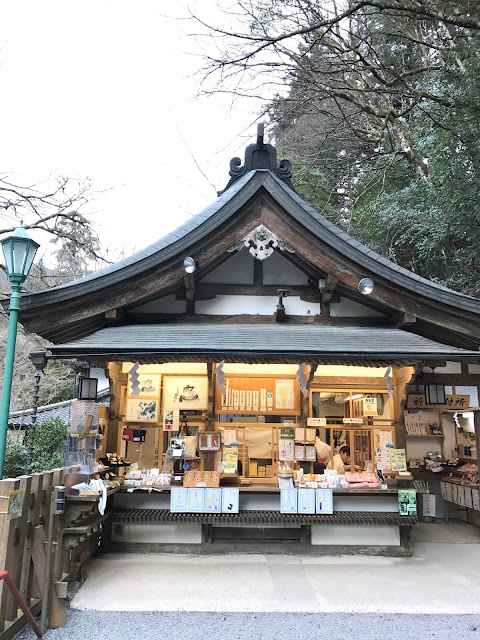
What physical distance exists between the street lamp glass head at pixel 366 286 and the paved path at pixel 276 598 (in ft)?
13.2

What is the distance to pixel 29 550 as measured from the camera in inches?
178

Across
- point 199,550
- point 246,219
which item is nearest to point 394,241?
point 246,219

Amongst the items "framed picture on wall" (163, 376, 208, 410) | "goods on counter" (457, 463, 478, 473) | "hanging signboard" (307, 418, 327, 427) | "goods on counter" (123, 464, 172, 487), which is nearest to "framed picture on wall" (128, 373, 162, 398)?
"framed picture on wall" (163, 376, 208, 410)

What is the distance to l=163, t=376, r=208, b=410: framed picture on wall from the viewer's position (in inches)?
338

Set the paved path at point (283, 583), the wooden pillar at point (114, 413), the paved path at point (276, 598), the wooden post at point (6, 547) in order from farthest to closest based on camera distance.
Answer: the wooden pillar at point (114, 413), the paved path at point (283, 583), the paved path at point (276, 598), the wooden post at point (6, 547)

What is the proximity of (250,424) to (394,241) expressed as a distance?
10.6 metres

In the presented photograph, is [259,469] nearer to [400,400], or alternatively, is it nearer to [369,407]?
[369,407]

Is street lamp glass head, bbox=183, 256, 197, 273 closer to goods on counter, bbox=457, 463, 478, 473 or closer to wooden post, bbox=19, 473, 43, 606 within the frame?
wooden post, bbox=19, 473, 43, 606

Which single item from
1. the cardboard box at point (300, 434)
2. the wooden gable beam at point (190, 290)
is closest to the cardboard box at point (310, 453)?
the cardboard box at point (300, 434)

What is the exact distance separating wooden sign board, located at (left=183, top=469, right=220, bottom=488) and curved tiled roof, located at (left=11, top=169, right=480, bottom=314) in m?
3.24

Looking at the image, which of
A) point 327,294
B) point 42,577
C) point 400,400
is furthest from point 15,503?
point 400,400

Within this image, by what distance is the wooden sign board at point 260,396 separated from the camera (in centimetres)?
853

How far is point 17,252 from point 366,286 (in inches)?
199

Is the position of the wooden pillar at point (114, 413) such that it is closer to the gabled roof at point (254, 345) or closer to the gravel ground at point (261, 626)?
the gabled roof at point (254, 345)
